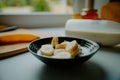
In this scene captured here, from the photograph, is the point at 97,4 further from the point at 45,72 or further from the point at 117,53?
the point at 45,72

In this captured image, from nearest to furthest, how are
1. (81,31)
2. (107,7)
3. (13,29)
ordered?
1. (81,31)
2. (107,7)
3. (13,29)

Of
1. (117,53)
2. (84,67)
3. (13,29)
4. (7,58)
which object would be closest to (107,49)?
(117,53)

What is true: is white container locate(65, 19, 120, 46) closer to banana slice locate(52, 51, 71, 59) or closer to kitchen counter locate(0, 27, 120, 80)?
kitchen counter locate(0, 27, 120, 80)

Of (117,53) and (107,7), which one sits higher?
(107,7)

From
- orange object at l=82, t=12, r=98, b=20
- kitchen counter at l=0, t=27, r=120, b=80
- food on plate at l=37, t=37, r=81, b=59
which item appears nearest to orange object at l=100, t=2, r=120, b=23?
orange object at l=82, t=12, r=98, b=20

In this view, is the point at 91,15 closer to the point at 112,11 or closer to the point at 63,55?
the point at 112,11

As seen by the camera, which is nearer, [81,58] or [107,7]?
[81,58]
